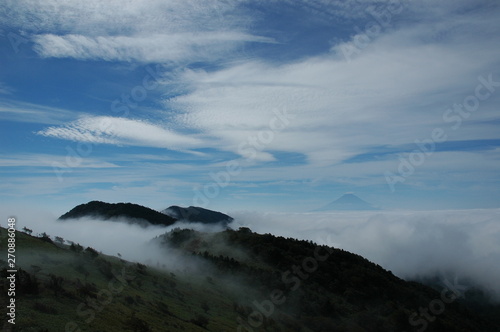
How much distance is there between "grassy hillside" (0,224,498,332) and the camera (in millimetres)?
23641

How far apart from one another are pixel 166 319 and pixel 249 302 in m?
26.5

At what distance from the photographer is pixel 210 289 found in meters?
51.3

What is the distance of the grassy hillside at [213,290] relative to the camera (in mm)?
23641

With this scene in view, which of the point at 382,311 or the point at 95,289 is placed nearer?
the point at 95,289

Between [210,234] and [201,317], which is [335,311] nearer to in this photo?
[201,317]

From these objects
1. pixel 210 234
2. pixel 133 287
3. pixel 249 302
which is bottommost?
pixel 249 302

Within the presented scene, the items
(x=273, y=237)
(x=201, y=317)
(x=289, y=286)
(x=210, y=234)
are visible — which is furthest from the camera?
(x=210, y=234)

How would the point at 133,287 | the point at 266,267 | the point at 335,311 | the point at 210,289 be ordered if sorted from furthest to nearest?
the point at 266,267 < the point at 335,311 < the point at 210,289 < the point at 133,287

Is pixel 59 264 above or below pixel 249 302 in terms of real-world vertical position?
above

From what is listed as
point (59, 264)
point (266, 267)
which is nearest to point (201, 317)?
point (59, 264)

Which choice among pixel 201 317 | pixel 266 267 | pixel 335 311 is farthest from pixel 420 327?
pixel 201 317

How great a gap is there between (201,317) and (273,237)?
219ft

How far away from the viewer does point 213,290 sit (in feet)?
170

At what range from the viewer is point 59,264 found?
33.5 metres
